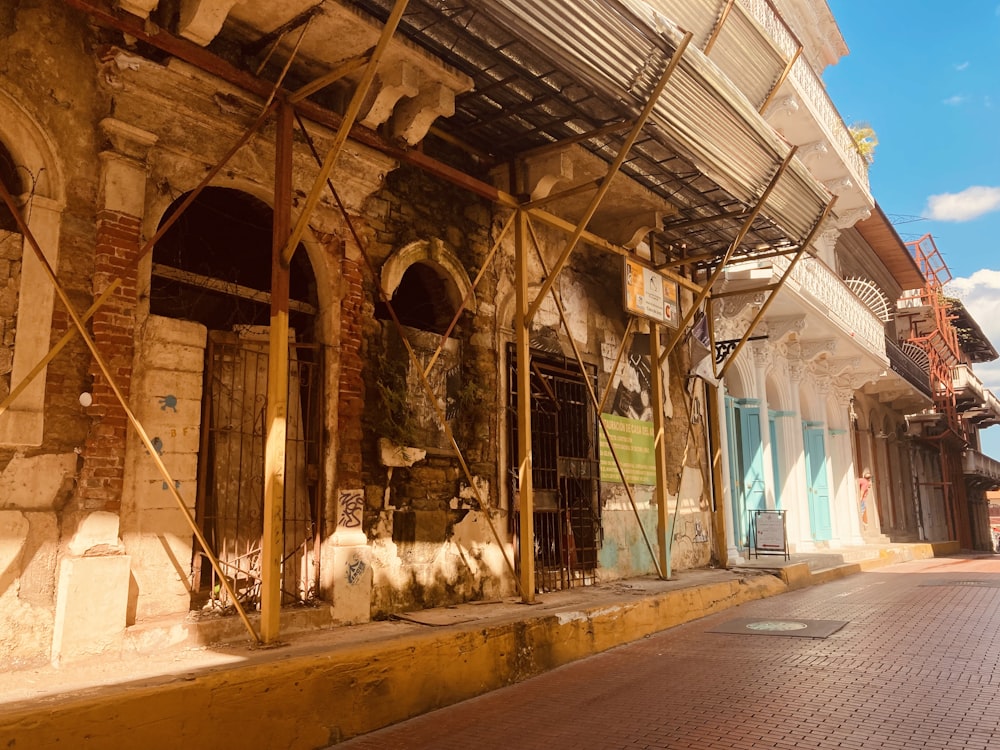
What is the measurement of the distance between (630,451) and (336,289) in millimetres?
5192

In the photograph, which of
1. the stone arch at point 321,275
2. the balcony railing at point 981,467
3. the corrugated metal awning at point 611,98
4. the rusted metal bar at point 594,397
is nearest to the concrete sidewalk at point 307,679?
the rusted metal bar at point 594,397

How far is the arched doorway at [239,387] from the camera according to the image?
19.9 feet

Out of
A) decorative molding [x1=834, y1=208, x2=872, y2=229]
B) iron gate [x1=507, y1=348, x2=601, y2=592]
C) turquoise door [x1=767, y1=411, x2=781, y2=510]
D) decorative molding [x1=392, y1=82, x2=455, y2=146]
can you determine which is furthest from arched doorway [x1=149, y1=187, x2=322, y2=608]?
decorative molding [x1=834, y1=208, x2=872, y2=229]

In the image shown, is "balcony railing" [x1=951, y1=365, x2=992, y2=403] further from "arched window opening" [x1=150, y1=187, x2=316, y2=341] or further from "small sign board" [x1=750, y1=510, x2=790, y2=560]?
"arched window opening" [x1=150, y1=187, x2=316, y2=341]

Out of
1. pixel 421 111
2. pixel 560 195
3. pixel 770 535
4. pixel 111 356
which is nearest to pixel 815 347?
pixel 770 535

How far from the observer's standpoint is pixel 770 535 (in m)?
13.0

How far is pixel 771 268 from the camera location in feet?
41.7

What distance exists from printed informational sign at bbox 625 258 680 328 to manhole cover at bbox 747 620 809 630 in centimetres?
408

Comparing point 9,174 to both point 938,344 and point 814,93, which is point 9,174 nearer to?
point 814,93

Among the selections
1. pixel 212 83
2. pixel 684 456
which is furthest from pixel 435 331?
pixel 684 456

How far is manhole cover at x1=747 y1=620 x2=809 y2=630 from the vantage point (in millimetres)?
7819

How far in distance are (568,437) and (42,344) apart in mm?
6030

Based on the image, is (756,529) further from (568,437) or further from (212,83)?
(212,83)

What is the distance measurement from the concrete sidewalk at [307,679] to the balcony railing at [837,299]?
798 cm
